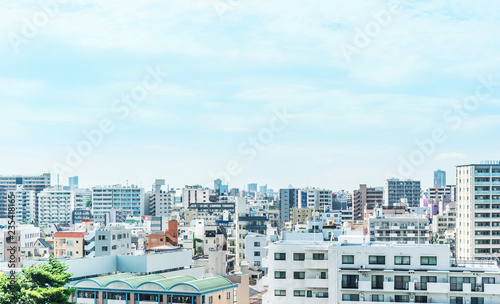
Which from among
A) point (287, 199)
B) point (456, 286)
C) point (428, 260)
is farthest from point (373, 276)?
point (287, 199)

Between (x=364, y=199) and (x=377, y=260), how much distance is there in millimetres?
84158

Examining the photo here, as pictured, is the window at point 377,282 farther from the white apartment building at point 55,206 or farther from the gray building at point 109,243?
the white apartment building at point 55,206

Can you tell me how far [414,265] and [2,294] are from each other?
1508 cm

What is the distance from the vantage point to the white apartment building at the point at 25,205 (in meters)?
118


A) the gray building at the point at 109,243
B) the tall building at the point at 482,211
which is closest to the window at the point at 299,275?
the tall building at the point at 482,211

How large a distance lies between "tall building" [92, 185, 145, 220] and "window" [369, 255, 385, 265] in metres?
87.9

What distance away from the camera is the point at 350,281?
1041 inches

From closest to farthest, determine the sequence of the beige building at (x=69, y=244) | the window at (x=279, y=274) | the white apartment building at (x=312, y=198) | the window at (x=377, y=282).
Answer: the window at (x=377, y=282) < the window at (x=279, y=274) < the beige building at (x=69, y=244) < the white apartment building at (x=312, y=198)

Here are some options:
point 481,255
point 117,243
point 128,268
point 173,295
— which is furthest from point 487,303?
point 117,243

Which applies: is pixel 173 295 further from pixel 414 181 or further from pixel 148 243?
pixel 414 181

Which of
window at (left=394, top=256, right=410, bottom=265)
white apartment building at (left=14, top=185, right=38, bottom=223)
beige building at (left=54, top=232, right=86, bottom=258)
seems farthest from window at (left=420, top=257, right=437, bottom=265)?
white apartment building at (left=14, top=185, right=38, bottom=223)

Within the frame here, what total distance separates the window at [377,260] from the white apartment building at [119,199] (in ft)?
288

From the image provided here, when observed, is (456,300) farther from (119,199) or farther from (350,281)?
(119,199)

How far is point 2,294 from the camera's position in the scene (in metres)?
24.9
